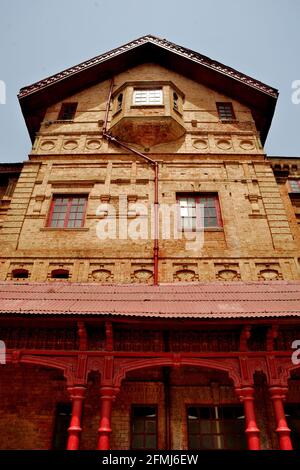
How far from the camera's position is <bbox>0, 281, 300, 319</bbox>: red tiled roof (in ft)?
22.4

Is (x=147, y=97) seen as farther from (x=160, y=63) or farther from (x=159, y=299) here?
(x=159, y=299)

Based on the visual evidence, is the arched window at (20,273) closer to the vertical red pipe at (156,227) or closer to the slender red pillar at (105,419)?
the vertical red pipe at (156,227)

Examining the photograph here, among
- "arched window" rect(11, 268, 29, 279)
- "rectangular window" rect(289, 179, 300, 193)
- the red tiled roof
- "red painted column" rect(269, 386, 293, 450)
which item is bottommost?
"red painted column" rect(269, 386, 293, 450)

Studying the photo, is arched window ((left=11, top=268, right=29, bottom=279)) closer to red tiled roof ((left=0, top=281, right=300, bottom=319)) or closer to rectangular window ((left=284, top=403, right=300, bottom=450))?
red tiled roof ((left=0, top=281, right=300, bottom=319))

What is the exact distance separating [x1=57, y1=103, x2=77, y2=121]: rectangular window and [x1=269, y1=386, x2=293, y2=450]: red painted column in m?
12.7

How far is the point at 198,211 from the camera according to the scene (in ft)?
38.9

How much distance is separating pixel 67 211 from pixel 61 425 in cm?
649

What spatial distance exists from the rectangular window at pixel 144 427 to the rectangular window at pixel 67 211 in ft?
19.3

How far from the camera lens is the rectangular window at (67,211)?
38.0ft

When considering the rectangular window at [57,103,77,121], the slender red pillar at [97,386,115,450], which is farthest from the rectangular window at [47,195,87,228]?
the slender red pillar at [97,386,115,450]

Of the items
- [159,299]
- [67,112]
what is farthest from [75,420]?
[67,112]

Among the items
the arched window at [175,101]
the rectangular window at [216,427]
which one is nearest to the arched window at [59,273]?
the rectangular window at [216,427]

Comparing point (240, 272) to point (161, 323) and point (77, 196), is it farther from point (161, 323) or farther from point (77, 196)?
point (77, 196)

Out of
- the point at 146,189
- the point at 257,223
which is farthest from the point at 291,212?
the point at 146,189
